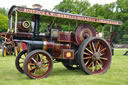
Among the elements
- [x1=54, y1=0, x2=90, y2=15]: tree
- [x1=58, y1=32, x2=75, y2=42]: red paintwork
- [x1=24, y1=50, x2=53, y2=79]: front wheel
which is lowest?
[x1=24, y1=50, x2=53, y2=79]: front wheel

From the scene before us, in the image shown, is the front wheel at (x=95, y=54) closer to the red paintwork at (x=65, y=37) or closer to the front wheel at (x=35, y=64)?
the red paintwork at (x=65, y=37)

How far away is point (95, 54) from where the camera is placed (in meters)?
6.45

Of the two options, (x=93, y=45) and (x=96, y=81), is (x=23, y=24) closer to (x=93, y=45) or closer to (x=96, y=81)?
(x=93, y=45)

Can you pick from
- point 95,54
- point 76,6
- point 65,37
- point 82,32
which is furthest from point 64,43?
point 76,6

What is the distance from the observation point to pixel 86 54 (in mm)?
6484

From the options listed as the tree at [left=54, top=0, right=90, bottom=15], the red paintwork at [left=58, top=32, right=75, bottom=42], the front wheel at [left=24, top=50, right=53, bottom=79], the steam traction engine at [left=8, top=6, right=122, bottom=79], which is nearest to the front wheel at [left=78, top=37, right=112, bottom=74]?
the steam traction engine at [left=8, top=6, right=122, bottom=79]

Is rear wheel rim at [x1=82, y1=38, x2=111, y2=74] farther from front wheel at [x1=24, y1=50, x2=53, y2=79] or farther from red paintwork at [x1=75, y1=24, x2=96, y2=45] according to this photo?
front wheel at [x1=24, y1=50, x2=53, y2=79]

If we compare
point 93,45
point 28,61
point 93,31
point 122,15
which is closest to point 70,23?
point 93,31

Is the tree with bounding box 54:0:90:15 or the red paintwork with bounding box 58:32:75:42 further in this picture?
the tree with bounding box 54:0:90:15

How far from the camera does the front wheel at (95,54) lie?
6.28 metres

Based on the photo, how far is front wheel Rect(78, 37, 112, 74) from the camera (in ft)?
20.6

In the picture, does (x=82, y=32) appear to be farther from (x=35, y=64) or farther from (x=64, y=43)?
(x=35, y=64)

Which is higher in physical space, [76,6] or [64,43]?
[76,6]

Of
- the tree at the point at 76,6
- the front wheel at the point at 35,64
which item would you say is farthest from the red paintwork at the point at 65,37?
the tree at the point at 76,6
